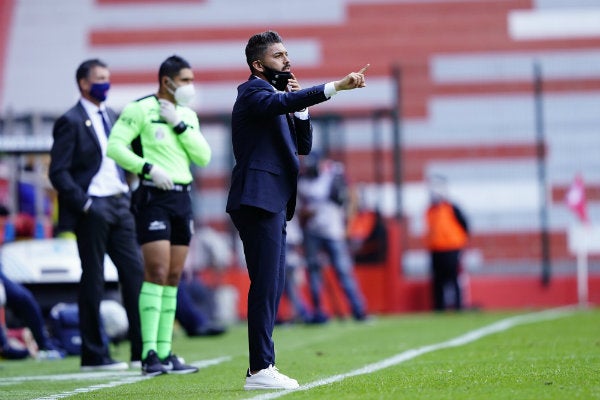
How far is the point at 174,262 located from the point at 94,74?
5.97 ft

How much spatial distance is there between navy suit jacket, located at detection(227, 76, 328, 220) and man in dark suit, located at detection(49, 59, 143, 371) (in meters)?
2.39

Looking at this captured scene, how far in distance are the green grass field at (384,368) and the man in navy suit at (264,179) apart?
387mm

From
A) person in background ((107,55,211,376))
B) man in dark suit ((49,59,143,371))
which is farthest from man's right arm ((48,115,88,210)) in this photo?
person in background ((107,55,211,376))

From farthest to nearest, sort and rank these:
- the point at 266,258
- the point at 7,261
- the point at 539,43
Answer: the point at 539,43 < the point at 7,261 < the point at 266,258

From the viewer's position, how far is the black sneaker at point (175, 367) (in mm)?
8570

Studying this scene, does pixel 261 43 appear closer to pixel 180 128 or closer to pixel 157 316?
pixel 180 128

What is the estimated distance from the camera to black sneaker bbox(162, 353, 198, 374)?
28.1 feet

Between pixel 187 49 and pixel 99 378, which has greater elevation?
pixel 187 49

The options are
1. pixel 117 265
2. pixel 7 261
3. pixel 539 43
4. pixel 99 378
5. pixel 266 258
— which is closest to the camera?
pixel 266 258

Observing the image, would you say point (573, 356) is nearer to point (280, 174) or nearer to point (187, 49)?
point (280, 174)

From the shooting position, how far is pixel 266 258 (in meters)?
7.22

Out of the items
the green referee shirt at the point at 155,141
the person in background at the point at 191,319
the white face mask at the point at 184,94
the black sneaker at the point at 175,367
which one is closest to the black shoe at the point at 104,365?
the black sneaker at the point at 175,367

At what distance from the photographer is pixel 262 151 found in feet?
23.8

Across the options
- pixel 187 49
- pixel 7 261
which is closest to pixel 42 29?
pixel 187 49
